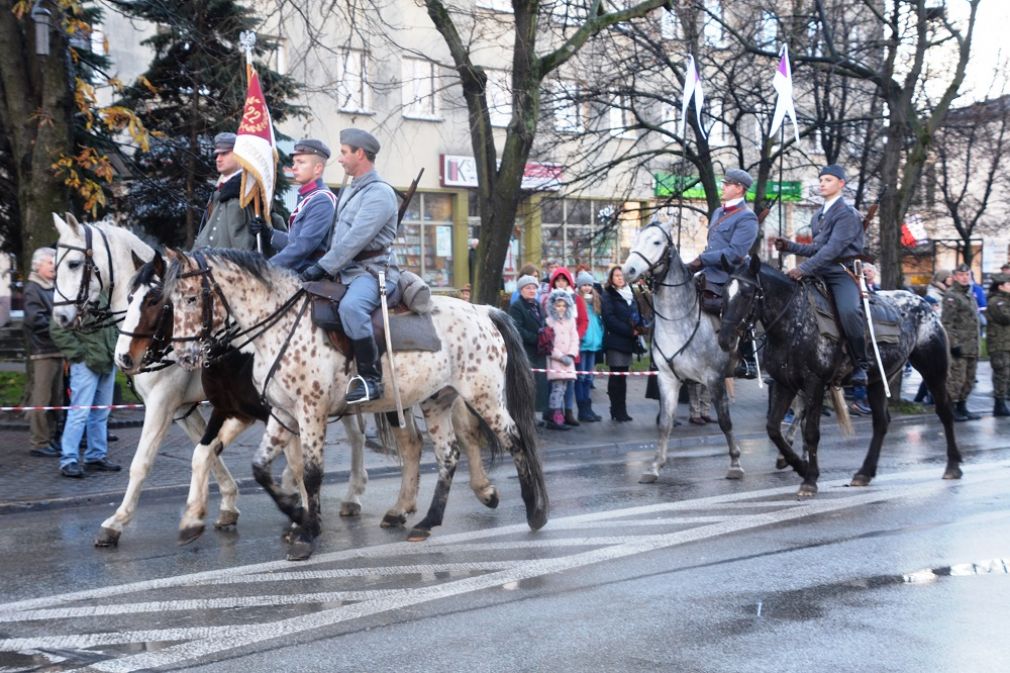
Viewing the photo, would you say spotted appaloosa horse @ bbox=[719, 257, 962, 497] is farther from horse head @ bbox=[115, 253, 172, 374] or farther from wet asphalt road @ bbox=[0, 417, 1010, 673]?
horse head @ bbox=[115, 253, 172, 374]

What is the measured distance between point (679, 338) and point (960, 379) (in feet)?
26.1

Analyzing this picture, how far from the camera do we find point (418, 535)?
29.1 ft

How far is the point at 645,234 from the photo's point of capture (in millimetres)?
12273

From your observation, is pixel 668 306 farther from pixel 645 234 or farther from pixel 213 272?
pixel 213 272

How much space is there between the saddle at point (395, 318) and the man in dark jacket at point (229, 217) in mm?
1684

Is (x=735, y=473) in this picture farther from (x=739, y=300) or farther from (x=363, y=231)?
(x=363, y=231)

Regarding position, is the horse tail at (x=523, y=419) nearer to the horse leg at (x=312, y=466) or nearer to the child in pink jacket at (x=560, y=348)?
the horse leg at (x=312, y=466)

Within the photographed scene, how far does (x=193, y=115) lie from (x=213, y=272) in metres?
13.3

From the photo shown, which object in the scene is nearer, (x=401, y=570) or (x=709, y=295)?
(x=401, y=570)

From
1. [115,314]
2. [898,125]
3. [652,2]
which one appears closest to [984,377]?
[898,125]

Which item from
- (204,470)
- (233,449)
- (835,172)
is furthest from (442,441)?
(233,449)

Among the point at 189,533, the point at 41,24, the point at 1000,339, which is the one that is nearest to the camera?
the point at 189,533

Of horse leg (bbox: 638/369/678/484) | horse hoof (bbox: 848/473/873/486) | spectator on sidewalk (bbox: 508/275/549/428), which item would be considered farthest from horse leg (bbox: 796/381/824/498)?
spectator on sidewalk (bbox: 508/275/549/428)

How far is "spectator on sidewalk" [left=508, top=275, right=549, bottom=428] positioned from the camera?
56.0ft
